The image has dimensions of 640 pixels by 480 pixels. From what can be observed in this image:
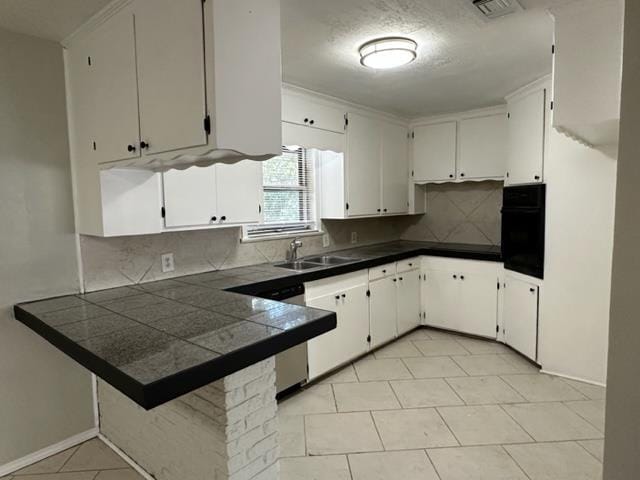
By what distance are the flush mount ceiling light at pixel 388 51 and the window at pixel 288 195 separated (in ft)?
3.63

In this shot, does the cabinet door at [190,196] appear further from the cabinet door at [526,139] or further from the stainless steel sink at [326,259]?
the cabinet door at [526,139]

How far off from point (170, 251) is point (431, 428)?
2.03m

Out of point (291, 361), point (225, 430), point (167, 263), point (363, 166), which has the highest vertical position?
point (363, 166)

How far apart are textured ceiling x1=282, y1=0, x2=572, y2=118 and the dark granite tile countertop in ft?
4.83

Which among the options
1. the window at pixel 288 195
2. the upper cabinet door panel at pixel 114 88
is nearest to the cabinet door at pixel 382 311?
the window at pixel 288 195

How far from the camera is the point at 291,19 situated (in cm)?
204

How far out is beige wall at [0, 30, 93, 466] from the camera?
205 centimetres

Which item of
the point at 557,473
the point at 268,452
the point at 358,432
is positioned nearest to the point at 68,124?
the point at 268,452

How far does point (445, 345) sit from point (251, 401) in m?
2.73

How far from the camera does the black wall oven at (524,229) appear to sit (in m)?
3.10

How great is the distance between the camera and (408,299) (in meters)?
4.01

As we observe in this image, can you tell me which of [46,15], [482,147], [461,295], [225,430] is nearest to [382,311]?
[461,295]

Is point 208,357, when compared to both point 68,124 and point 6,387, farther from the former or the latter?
point 68,124

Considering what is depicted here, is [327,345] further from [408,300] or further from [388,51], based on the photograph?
[388,51]
